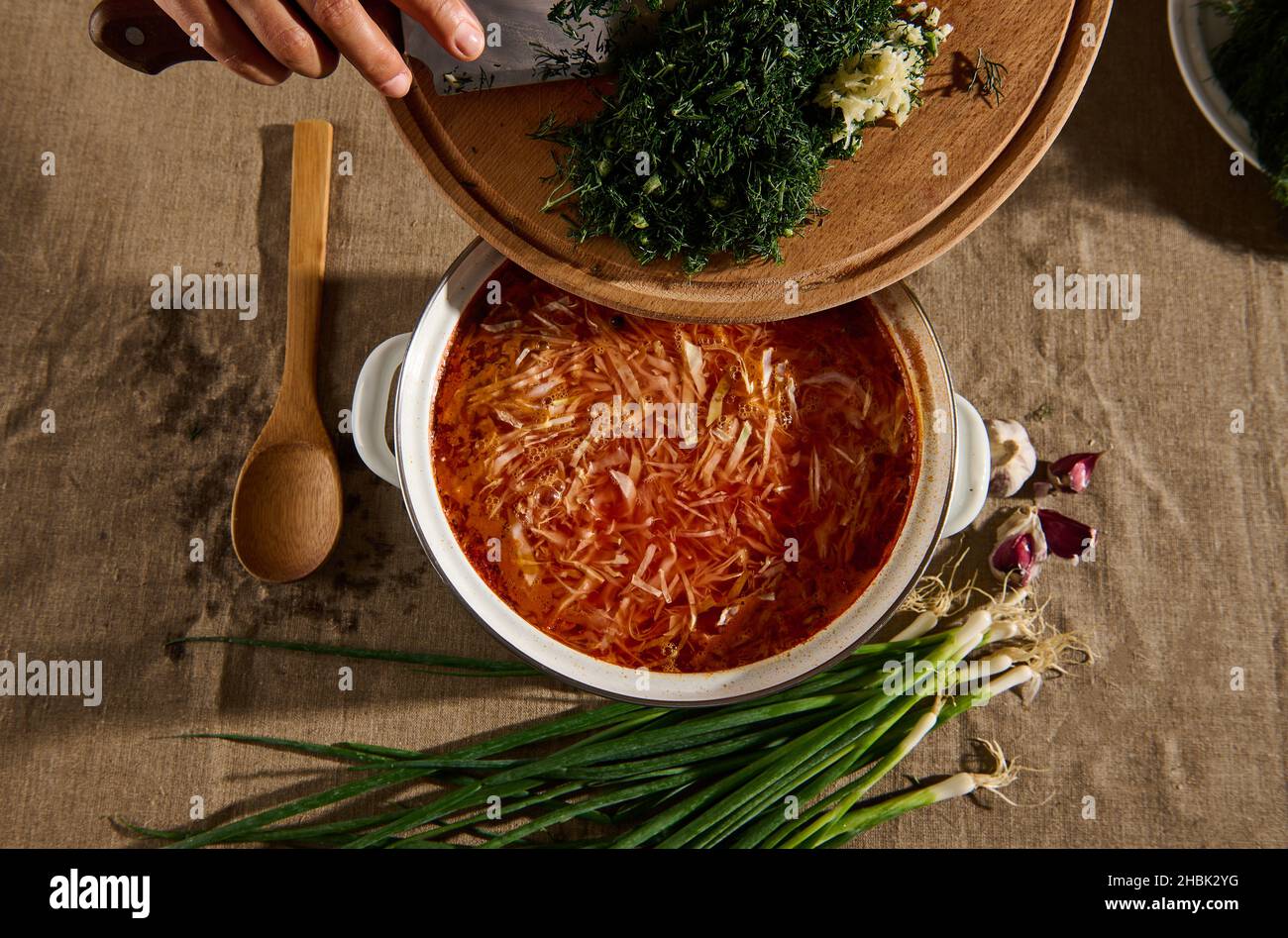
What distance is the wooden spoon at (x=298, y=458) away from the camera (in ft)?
7.31

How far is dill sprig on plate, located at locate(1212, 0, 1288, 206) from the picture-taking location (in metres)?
2.25

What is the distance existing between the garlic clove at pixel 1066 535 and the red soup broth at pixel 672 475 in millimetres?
662

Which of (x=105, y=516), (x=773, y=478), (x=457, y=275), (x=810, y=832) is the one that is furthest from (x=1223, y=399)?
(x=105, y=516)

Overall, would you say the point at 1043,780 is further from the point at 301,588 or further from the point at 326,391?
the point at 326,391

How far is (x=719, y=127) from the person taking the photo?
1.58 m

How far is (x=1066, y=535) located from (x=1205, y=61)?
134 cm

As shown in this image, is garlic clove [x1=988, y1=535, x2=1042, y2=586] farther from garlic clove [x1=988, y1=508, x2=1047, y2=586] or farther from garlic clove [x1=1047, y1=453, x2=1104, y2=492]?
garlic clove [x1=1047, y1=453, x2=1104, y2=492]

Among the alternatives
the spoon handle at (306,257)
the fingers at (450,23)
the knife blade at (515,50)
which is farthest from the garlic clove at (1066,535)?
the spoon handle at (306,257)

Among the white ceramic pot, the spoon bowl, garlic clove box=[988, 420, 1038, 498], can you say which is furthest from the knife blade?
garlic clove box=[988, 420, 1038, 498]

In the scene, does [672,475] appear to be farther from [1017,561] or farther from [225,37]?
[225,37]

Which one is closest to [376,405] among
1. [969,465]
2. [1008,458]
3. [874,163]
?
[874,163]

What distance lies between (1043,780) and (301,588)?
202 centimetres

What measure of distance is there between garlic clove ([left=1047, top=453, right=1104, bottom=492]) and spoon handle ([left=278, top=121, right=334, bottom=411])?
1985 millimetres

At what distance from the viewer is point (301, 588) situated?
233 centimetres
